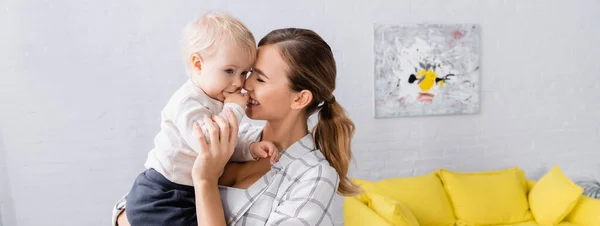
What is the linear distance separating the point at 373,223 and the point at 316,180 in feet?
5.22

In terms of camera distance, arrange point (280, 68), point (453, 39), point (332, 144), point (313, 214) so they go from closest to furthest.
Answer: point (313, 214)
point (280, 68)
point (332, 144)
point (453, 39)

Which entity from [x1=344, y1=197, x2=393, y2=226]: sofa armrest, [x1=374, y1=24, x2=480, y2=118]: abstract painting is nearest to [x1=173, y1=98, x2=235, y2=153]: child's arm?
[x1=344, y1=197, x2=393, y2=226]: sofa armrest

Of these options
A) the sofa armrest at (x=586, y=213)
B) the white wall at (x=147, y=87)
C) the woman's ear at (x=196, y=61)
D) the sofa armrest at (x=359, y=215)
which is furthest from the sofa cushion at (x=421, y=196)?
the woman's ear at (x=196, y=61)

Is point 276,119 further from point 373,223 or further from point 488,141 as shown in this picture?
point 488,141

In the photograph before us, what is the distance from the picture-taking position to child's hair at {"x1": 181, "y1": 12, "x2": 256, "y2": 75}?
59.4 inches

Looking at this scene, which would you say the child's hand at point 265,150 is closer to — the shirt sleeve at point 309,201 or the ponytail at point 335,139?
the shirt sleeve at point 309,201

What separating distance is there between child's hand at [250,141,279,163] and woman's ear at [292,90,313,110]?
0.16 meters

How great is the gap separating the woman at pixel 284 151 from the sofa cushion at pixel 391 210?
121cm

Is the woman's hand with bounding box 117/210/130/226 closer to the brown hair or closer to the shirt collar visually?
the shirt collar

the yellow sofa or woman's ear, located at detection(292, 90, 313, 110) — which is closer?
woman's ear, located at detection(292, 90, 313, 110)

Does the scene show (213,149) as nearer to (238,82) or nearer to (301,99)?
(238,82)

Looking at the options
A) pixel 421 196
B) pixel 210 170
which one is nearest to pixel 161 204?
pixel 210 170

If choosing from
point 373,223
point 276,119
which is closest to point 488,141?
point 373,223

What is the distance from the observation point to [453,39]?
12.5 ft
